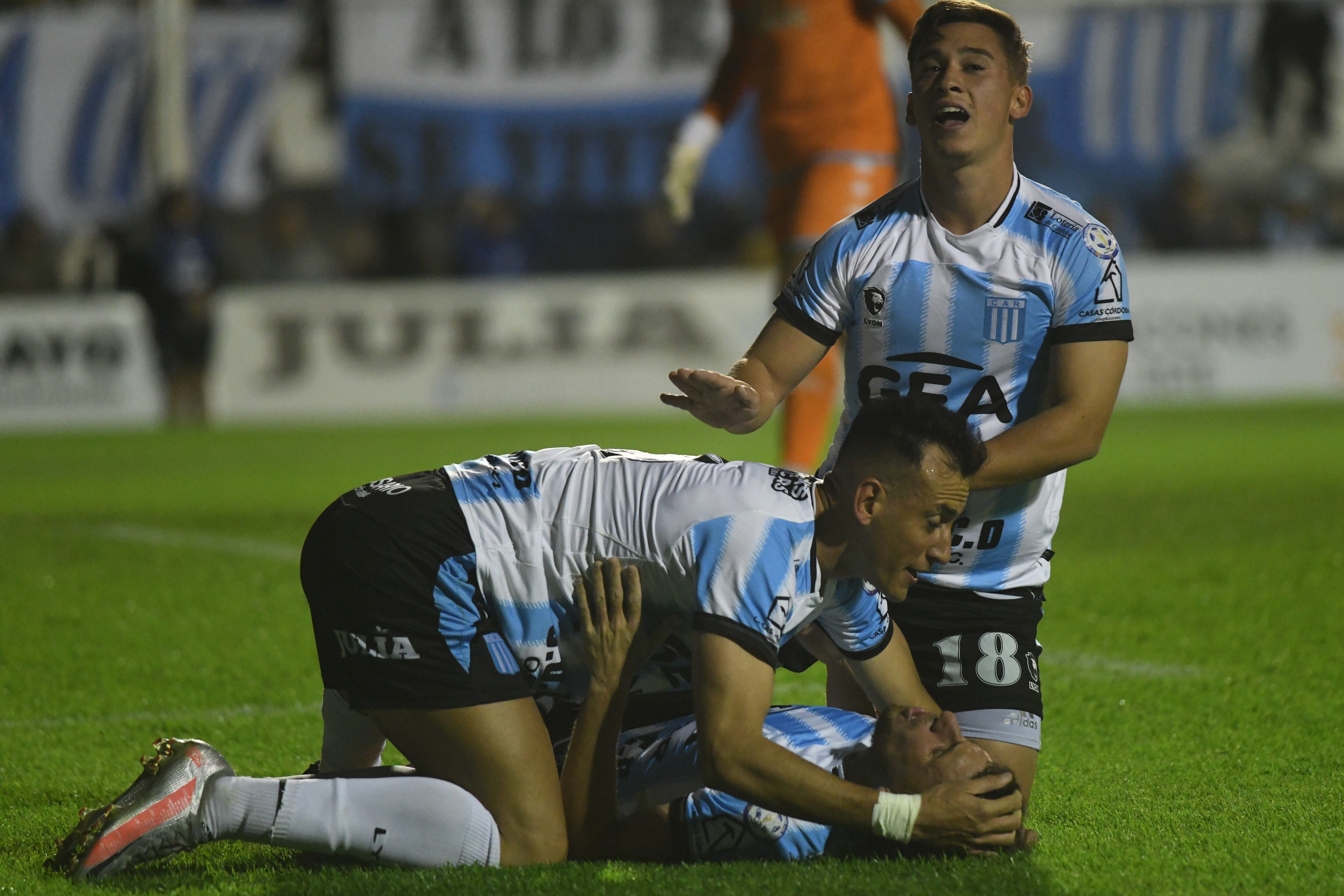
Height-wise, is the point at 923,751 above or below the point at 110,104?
below

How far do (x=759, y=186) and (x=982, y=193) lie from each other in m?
14.5

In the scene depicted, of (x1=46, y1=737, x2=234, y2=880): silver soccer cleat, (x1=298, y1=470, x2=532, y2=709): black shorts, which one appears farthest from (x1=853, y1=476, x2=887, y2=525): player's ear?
(x1=46, y1=737, x2=234, y2=880): silver soccer cleat

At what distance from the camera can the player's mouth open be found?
3.56m

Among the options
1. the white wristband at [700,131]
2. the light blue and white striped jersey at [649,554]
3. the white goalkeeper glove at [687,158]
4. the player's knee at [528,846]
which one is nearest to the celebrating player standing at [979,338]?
the light blue and white striped jersey at [649,554]

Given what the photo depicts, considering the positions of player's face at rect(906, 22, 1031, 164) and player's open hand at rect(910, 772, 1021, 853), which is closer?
player's open hand at rect(910, 772, 1021, 853)

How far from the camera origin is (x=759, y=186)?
18.0 meters

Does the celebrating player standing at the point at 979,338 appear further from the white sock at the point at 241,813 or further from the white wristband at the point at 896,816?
the white sock at the point at 241,813

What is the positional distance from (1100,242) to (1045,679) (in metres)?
1.73

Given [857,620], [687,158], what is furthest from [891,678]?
[687,158]

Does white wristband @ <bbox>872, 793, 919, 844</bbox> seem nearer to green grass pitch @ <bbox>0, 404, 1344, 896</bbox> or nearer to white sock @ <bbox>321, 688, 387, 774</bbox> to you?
green grass pitch @ <bbox>0, 404, 1344, 896</bbox>

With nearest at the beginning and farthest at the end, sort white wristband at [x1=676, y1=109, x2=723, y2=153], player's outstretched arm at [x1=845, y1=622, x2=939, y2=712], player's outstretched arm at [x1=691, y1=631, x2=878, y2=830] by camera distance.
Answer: player's outstretched arm at [x1=691, y1=631, x2=878, y2=830] < player's outstretched arm at [x1=845, y1=622, x2=939, y2=712] < white wristband at [x1=676, y1=109, x2=723, y2=153]

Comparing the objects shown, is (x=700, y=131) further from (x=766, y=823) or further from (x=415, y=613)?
(x=766, y=823)

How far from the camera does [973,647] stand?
3734 mm

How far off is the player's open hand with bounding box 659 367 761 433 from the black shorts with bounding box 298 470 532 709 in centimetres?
56
